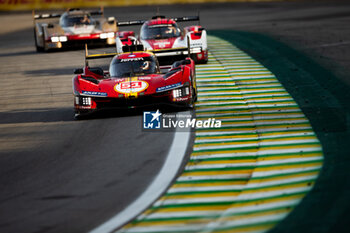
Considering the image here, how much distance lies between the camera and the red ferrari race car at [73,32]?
23.3 m

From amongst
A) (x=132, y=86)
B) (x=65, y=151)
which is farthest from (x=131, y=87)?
(x=65, y=151)

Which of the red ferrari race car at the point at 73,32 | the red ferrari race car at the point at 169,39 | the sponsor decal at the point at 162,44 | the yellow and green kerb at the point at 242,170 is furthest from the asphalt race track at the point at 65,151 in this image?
the sponsor decal at the point at 162,44

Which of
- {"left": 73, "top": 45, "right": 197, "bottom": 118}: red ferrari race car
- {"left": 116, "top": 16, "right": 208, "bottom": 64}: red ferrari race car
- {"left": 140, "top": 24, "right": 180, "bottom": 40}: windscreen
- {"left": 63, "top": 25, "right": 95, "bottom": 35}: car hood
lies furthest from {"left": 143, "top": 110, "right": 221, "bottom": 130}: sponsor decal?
{"left": 63, "top": 25, "right": 95, "bottom": 35}: car hood

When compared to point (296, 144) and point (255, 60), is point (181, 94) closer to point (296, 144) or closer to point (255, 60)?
point (296, 144)

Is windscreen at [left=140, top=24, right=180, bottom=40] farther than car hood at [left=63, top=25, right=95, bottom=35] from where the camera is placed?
No

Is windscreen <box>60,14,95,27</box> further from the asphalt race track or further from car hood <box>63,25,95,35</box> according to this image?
the asphalt race track

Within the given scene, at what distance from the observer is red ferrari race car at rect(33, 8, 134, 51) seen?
2328cm

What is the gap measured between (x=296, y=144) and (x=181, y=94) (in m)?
3.20

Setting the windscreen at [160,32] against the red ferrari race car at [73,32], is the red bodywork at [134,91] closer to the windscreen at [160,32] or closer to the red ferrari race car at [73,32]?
the windscreen at [160,32]

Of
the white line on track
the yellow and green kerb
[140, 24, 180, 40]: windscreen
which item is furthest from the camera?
[140, 24, 180, 40]: windscreen

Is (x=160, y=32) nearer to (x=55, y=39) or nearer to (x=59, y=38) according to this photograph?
(x=59, y=38)

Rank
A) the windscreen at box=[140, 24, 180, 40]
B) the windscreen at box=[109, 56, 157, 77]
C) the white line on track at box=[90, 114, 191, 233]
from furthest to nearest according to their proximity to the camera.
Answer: the windscreen at box=[140, 24, 180, 40]
the windscreen at box=[109, 56, 157, 77]
the white line on track at box=[90, 114, 191, 233]
